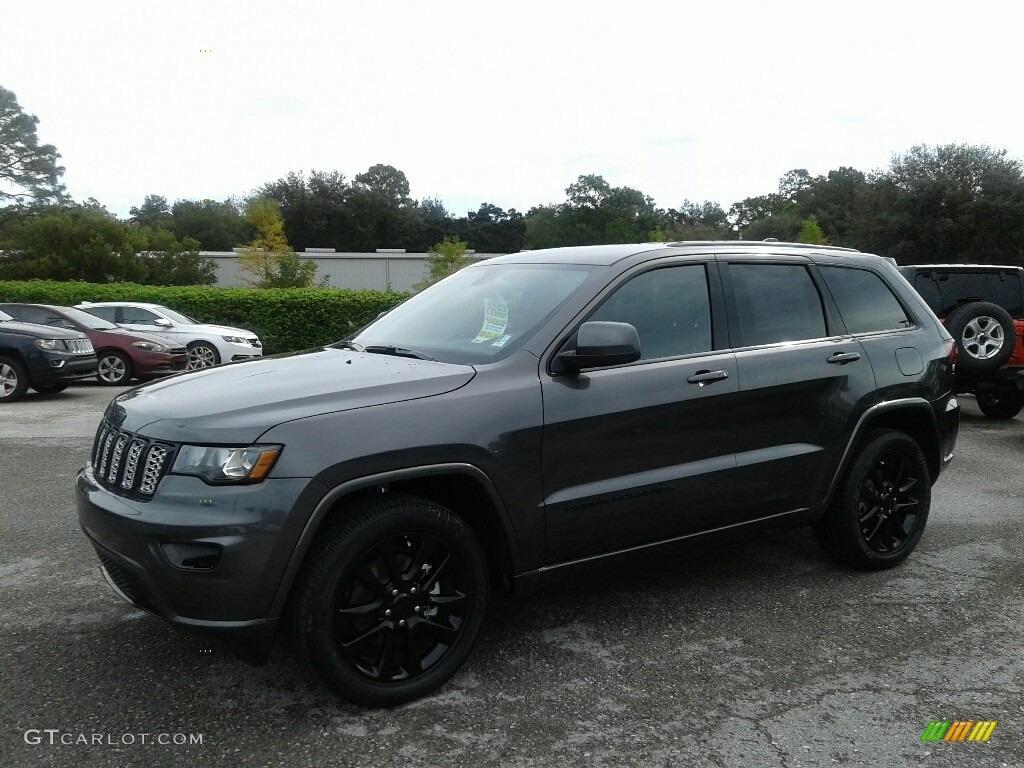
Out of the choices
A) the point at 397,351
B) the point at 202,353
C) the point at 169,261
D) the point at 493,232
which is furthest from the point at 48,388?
the point at 493,232

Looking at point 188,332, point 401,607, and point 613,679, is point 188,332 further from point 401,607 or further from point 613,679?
point 613,679

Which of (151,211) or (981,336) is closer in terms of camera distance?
(981,336)

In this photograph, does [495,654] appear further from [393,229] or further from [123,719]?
[393,229]

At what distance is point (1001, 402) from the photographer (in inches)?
439

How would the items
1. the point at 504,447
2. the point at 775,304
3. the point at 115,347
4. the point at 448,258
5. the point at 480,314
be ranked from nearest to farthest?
the point at 504,447, the point at 480,314, the point at 775,304, the point at 115,347, the point at 448,258

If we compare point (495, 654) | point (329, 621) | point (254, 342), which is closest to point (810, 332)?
point (495, 654)

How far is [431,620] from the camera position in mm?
3480

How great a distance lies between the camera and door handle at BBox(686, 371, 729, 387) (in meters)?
4.14

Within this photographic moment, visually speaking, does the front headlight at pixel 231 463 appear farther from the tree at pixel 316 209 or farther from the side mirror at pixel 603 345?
the tree at pixel 316 209

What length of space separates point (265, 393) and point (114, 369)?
13270 mm

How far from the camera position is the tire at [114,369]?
15297 mm

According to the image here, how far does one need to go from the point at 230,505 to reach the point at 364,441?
1.64 ft

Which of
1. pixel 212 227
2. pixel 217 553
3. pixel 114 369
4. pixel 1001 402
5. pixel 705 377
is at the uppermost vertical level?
pixel 212 227

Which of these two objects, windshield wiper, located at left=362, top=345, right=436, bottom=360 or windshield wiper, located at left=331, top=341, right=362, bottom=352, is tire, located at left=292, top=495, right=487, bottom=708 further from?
windshield wiper, located at left=331, top=341, right=362, bottom=352
